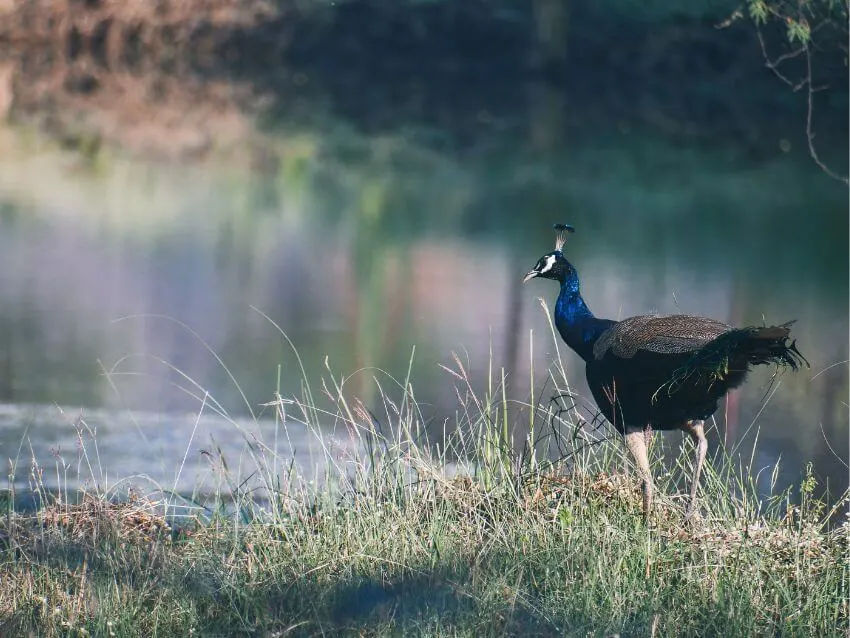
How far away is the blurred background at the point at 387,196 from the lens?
743 cm

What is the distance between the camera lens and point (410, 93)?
24.0 meters

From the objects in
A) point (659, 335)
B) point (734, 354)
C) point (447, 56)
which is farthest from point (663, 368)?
point (447, 56)

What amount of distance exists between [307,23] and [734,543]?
2615 centimetres

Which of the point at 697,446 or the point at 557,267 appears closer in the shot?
the point at 697,446

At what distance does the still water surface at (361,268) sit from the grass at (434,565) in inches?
16.8

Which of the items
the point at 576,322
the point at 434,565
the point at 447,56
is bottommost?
the point at 434,565

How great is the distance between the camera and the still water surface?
6.96 m

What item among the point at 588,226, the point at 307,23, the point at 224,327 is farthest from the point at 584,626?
the point at 307,23

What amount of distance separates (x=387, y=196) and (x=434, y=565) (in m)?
10.4

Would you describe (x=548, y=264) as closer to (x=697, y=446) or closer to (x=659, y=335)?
(x=659, y=335)

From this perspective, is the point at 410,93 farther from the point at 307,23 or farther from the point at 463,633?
the point at 463,633

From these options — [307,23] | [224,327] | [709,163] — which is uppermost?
[307,23]

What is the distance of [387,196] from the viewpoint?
1422 centimetres

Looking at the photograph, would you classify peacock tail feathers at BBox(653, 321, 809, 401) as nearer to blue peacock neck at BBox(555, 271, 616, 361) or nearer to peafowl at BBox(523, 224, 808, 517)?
peafowl at BBox(523, 224, 808, 517)
